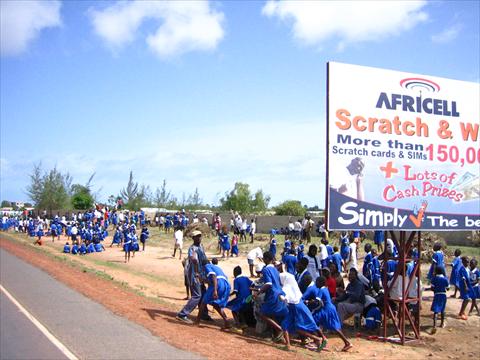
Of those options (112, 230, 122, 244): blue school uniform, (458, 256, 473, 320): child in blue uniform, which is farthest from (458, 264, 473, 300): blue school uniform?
(112, 230, 122, 244): blue school uniform

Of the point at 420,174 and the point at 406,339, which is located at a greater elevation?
the point at 420,174

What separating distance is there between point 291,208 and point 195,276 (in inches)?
1547

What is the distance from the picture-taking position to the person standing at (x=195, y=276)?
33.9 ft

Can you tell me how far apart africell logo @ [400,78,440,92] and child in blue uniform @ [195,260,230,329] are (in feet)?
19.3

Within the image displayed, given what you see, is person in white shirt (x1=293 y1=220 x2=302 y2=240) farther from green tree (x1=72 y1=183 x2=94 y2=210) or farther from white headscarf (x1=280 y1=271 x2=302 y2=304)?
green tree (x1=72 y1=183 x2=94 y2=210)

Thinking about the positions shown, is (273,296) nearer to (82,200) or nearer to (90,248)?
(90,248)

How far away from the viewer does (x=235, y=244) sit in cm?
2497

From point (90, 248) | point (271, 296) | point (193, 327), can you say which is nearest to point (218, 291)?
point (193, 327)

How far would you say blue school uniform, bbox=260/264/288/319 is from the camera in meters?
9.09

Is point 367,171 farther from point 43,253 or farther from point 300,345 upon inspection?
point 43,253

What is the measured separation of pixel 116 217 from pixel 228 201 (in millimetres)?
25340

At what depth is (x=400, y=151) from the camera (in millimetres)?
9961

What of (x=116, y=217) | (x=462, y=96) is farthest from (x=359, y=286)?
(x=116, y=217)

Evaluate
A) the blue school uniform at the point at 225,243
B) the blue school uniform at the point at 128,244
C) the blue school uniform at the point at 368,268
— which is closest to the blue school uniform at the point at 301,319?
the blue school uniform at the point at 368,268
